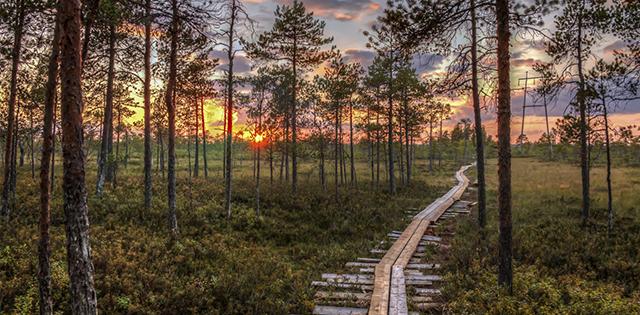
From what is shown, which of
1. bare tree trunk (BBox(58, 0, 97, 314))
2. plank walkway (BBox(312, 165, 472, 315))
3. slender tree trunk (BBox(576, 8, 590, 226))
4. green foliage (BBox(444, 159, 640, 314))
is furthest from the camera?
slender tree trunk (BBox(576, 8, 590, 226))

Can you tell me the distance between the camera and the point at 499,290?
8.71 m

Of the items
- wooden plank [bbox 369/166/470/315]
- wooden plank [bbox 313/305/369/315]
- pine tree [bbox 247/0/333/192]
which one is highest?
pine tree [bbox 247/0/333/192]

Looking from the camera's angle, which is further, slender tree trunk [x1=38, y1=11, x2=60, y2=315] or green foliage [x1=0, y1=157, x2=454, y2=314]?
green foliage [x1=0, y1=157, x2=454, y2=314]

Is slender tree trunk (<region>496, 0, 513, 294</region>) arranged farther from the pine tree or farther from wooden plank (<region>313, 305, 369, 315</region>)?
the pine tree

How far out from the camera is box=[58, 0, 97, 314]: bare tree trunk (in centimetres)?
543

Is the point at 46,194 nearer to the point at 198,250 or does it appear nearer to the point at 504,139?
the point at 198,250

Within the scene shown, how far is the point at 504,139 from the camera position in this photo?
8602 millimetres

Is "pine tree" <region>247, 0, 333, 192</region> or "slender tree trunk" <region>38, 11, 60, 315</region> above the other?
"pine tree" <region>247, 0, 333, 192</region>

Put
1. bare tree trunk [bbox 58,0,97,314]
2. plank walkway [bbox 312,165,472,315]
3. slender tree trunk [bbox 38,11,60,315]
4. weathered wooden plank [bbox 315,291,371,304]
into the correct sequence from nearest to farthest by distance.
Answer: bare tree trunk [bbox 58,0,97,314] → slender tree trunk [bbox 38,11,60,315] → plank walkway [bbox 312,165,472,315] → weathered wooden plank [bbox 315,291,371,304]

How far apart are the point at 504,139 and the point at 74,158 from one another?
8408mm

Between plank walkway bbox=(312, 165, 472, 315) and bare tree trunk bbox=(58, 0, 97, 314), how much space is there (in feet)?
15.7

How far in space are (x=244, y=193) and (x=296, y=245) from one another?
33.4 ft

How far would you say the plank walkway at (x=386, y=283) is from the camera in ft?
28.2

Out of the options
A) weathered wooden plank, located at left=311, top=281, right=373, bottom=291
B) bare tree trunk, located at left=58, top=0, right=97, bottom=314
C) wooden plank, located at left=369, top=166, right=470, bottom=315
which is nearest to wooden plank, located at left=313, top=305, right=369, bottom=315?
wooden plank, located at left=369, top=166, right=470, bottom=315
